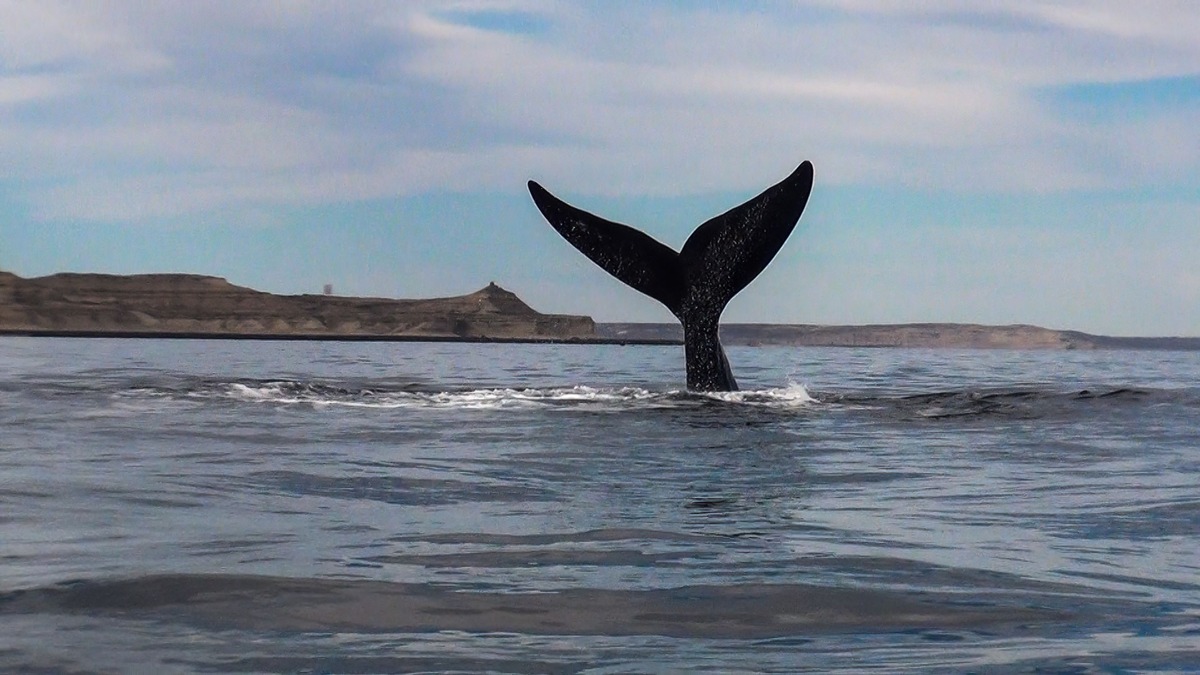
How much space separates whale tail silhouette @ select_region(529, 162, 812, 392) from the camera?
1340cm

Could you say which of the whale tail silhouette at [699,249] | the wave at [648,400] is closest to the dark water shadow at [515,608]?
the whale tail silhouette at [699,249]

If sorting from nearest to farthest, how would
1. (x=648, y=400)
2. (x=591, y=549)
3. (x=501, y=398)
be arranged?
1. (x=591, y=549)
2. (x=648, y=400)
3. (x=501, y=398)

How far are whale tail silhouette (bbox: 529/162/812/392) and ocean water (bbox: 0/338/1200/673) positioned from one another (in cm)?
238

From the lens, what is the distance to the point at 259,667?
12.2 ft

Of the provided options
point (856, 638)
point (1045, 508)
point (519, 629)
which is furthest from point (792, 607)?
point (1045, 508)

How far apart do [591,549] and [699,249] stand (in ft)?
28.6

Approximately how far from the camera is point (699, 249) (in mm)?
14219

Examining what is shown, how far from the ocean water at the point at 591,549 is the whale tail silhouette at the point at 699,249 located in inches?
93.6

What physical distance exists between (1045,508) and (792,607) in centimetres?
315

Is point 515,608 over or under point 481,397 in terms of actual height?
under

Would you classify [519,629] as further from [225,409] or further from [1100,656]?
[225,409]

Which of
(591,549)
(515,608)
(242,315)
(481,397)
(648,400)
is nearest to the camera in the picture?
(515,608)

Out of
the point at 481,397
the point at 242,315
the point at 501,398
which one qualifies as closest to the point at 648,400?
the point at 501,398

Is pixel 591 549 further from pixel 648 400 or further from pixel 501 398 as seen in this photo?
pixel 501 398
